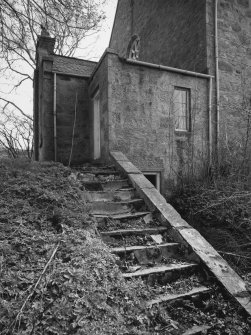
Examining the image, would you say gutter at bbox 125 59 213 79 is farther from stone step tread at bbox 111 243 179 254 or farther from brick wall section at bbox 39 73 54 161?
stone step tread at bbox 111 243 179 254

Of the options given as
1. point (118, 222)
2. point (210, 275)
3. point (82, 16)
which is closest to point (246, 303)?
point (210, 275)

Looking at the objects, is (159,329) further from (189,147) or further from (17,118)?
(17,118)

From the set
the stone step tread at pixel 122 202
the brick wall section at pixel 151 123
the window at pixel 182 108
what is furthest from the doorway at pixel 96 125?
the stone step tread at pixel 122 202

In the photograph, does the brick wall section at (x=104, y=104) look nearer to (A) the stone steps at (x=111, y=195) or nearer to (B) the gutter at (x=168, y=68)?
(B) the gutter at (x=168, y=68)

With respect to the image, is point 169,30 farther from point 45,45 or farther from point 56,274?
point 56,274

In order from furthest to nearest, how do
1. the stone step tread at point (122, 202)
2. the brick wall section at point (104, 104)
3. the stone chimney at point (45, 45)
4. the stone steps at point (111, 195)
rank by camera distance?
the stone chimney at point (45, 45) → the brick wall section at point (104, 104) → the stone steps at point (111, 195) → the stone step tread at point (122, 202)

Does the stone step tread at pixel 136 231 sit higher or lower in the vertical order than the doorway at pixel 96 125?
lower

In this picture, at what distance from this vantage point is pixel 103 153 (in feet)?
24.6

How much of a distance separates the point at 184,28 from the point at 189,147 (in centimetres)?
488

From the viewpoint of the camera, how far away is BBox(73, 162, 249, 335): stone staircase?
288 centimetres

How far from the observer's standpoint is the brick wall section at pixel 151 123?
736 cm

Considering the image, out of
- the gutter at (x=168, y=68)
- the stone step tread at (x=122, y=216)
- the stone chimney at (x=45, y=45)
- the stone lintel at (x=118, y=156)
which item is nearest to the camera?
the stone step tread at (x=122, y=216)

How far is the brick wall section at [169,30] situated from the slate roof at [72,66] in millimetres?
3004

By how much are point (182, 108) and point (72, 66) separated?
4.68m
